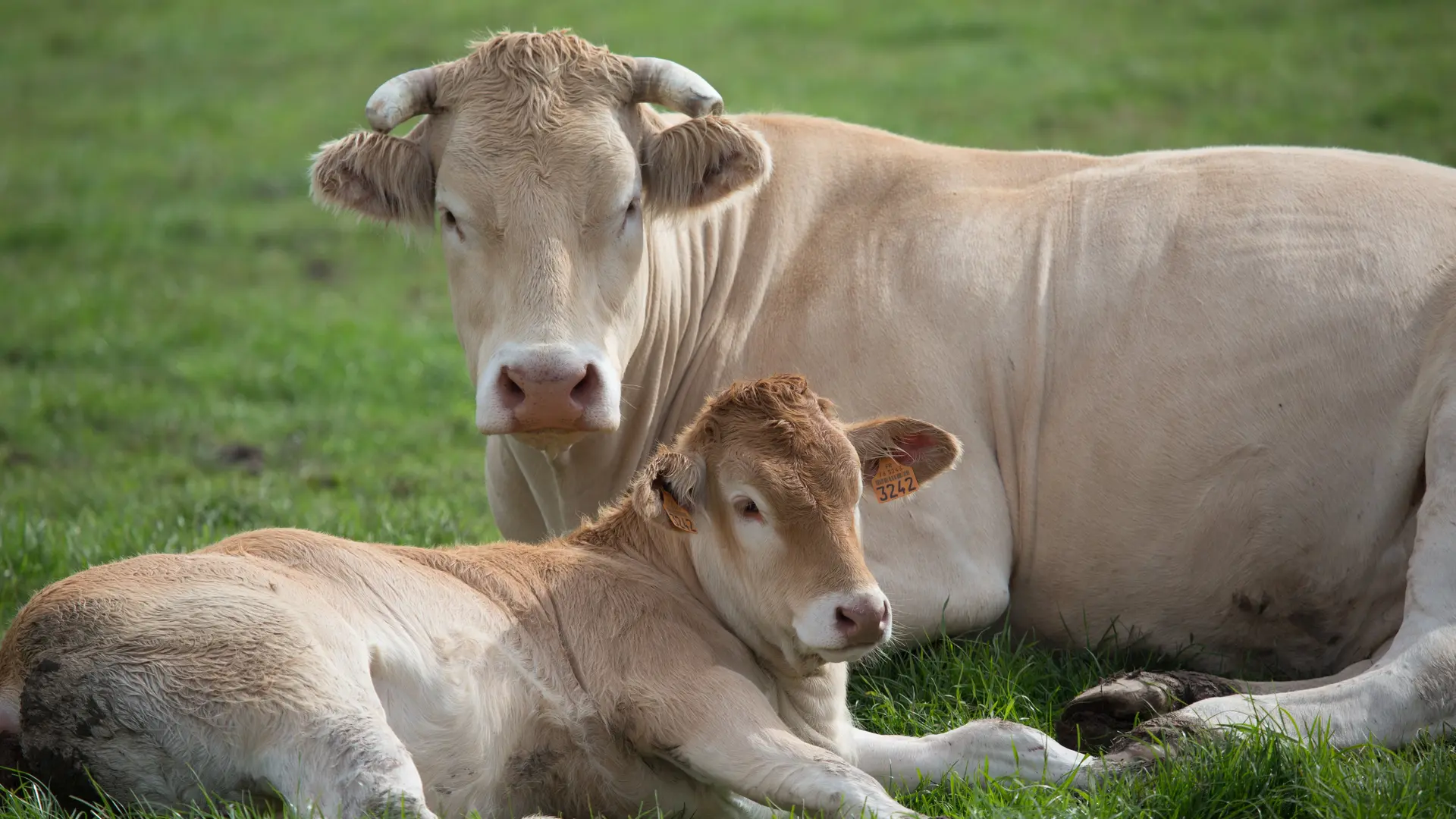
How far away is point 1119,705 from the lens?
4852 mm

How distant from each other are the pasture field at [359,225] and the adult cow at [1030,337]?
19.4 inches

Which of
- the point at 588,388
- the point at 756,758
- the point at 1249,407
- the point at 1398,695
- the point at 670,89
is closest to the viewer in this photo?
the point at 756,758

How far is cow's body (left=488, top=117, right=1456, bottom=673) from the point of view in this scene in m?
5.46

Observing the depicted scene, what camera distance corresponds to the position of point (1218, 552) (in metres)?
5.54

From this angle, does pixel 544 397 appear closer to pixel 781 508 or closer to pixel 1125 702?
pixel 781 508

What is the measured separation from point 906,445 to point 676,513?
82cm

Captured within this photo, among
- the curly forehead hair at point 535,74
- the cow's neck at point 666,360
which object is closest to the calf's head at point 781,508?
the cow's neck at point 666,360

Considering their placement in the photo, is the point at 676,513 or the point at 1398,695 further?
the point at 1398,695

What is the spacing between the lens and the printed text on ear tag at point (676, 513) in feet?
14.9

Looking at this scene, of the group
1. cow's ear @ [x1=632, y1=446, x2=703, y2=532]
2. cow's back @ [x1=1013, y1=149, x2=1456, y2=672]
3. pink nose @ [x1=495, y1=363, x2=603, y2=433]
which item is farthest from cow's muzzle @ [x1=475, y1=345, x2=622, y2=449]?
cow's back @ [x1=1013, y1=149, x2=1456, y2=672]

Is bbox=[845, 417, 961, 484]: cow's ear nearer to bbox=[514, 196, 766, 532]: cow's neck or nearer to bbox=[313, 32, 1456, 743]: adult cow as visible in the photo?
bbox=[313, 32, 1456, 743]: adult cow

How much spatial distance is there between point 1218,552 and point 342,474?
5490 millimetres

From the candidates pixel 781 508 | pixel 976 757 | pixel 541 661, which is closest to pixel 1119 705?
pixel 976 757

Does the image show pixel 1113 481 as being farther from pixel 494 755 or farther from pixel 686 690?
pixel 494 755
